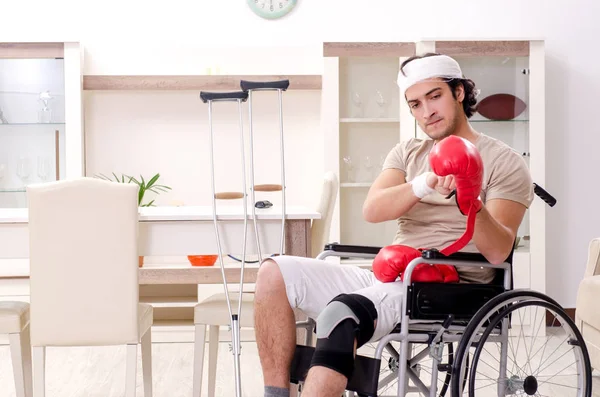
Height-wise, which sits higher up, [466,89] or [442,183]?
[466,89]

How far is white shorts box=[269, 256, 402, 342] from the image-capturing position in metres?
1.98

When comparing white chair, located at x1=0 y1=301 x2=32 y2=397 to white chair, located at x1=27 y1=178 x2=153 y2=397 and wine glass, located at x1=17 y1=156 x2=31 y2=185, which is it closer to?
white chair, located at x1=27 y1=178 x2=153 y2=397

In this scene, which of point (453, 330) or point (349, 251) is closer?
point (453, 330)

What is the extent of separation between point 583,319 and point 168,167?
8.16 ft

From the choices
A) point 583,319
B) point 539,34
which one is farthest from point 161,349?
point 539,34

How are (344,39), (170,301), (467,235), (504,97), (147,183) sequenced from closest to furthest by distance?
(467,235)
(170,301)
(504,97)
(147,183)
(344,39)

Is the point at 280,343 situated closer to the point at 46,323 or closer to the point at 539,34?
the point at 46,323

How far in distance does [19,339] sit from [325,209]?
1235mm

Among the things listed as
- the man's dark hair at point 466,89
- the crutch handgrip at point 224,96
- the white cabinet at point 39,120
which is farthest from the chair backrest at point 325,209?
the white cabinet at point 39,120

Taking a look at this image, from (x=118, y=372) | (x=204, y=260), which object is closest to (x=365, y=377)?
(x=118, y=372)

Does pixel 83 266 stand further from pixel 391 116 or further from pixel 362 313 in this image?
pixel 391 116

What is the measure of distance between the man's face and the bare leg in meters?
0.62

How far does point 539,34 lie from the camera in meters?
→ 4.75

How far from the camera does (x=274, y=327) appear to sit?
80.5 inches
